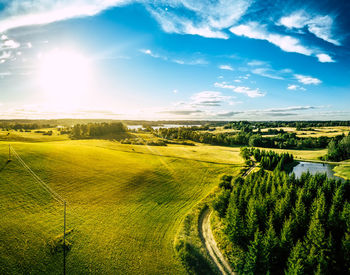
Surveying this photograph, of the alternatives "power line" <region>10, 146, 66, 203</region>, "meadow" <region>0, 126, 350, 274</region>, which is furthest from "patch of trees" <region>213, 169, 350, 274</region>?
"power line" <region>10, 146, 66, 203</region>

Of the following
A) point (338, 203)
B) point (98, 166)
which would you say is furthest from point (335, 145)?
point (98, 166)

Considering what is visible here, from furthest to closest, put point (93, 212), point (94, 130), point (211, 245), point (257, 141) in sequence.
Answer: point (257, 141) → point (94, 130) → point (93, 212) → point (211, 245)

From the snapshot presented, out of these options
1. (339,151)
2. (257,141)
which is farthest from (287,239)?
(257,141)

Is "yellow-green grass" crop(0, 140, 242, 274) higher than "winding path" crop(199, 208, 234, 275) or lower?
higher

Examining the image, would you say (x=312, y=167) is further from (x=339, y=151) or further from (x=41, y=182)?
(x=41, y=182)

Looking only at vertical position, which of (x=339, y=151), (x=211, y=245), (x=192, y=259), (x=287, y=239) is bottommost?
(x=211, y=245)

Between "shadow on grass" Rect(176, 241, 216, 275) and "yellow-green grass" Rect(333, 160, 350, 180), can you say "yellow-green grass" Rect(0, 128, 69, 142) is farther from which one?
"yellow-green grass" Rect(333, 160, 350, 180)

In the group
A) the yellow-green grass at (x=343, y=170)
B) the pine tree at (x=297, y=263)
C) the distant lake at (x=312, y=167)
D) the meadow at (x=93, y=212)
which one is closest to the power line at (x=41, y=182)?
the meadow at (x=93, y=212)
